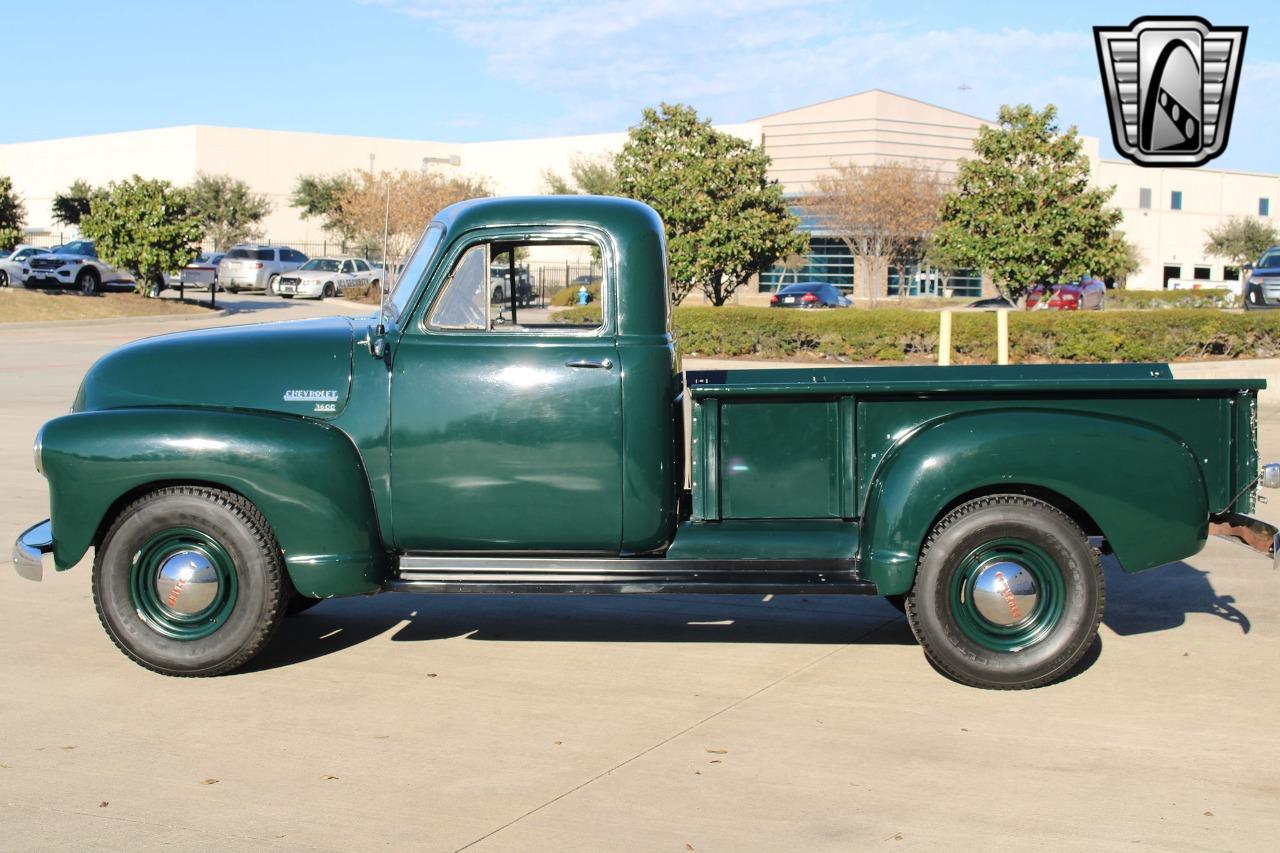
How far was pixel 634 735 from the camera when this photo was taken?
16.3 ft

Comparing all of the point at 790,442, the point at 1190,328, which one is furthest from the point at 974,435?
the point at 1190,328

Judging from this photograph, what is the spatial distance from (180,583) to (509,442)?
1.49 m

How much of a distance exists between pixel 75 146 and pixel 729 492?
2835 inches

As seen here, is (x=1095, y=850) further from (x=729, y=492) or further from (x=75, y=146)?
(x=75, y=146)

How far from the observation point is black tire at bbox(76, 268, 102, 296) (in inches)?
1337

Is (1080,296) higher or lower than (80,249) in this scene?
lower

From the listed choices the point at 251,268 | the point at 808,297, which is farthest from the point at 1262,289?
the point at 251,268

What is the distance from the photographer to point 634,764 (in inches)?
183

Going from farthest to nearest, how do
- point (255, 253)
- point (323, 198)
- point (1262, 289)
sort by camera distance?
point (323, 198)
point (255, 253)
point (1262, 289)

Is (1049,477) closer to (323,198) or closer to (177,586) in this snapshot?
(177,586)

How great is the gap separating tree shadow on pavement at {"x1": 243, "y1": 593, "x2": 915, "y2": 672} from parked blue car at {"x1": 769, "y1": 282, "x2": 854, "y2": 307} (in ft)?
110

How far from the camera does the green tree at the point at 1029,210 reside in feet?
77.6

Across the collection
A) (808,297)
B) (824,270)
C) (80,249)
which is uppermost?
(824,270)

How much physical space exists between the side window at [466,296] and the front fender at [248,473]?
659mm
